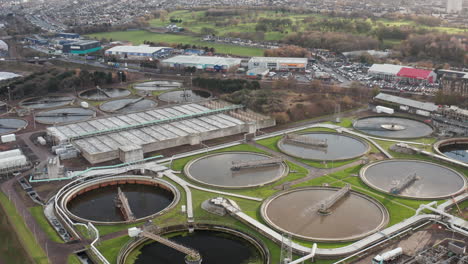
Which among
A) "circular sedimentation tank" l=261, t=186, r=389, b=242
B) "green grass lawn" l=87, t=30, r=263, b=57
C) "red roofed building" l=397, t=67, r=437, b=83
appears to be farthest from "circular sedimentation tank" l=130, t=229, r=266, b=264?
"green grass lawn" l=87, t=30, r=263, b=57

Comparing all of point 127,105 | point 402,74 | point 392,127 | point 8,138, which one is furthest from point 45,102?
point 402,74

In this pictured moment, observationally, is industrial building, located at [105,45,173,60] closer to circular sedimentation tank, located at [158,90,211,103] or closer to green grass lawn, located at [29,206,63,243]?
circular sedimentation tank, located at [158,90,211,103]

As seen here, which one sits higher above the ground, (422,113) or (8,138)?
(422,113)

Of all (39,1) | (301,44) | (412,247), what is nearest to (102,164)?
(412,247)

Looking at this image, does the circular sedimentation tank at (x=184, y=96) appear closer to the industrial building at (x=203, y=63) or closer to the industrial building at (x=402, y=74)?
the industrial building at (x=203, y=63)

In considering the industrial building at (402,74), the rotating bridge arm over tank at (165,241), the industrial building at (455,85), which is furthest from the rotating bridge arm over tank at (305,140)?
the industrial building at (402,74)

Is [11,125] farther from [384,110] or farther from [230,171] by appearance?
[384,110]
